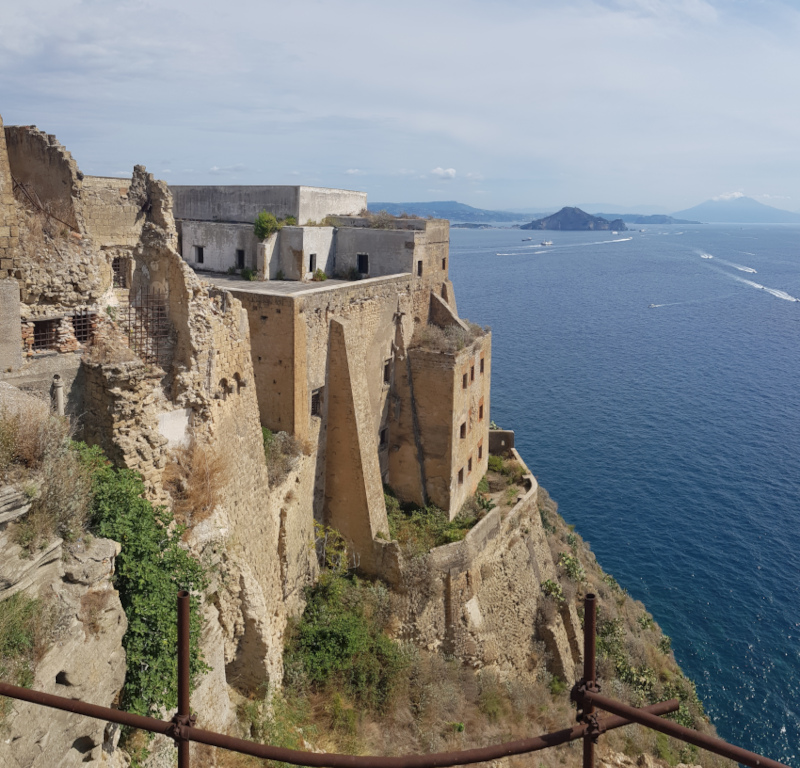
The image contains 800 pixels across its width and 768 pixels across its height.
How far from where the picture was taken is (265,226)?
2183cm

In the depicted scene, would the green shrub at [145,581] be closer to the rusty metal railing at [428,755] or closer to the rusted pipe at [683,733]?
the rusty metal railing at [428,755]

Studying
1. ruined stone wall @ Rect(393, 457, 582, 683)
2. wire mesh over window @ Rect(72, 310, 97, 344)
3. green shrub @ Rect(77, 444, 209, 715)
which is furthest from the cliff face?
ruined stone wall @ Rect(393, 457, 582, 683)

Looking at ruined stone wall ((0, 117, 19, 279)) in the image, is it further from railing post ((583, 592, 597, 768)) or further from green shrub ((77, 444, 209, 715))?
railing post ((583, 592, 597, 768))

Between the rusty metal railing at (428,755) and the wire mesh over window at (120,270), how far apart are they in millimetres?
10262

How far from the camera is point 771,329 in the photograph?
69562mm

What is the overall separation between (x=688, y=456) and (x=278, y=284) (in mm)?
28720

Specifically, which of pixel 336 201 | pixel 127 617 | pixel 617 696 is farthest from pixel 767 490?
pixel 127 617

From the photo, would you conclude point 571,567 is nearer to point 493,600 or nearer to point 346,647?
point 493,600

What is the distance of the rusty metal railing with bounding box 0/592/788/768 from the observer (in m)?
3.69

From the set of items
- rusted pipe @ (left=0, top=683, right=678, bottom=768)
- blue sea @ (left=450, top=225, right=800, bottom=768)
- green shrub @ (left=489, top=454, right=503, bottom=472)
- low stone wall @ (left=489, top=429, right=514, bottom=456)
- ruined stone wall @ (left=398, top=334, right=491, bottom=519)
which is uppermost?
rusted pipe @ (left=0, top=683, right=678, bottom=768)

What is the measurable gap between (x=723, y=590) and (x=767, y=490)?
29.2ft

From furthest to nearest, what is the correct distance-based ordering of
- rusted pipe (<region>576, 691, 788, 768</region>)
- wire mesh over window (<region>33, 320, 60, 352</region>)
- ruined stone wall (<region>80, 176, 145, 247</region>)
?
A: ruined stone wall (<region>80, 176, 145, 247</region>), wire mesh over window (<region>33, 320, 60, 352</region>), rusted pipe (<region>576, 691, 788, 768</region>)

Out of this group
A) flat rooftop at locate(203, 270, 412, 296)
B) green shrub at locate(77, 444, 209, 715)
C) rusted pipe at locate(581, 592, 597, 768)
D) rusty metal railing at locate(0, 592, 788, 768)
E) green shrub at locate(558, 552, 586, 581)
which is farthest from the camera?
green shrub at locate(558, 552, 586, 581)

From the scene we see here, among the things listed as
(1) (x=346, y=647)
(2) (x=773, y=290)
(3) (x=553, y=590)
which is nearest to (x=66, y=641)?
(1) (x=346, y=647)
